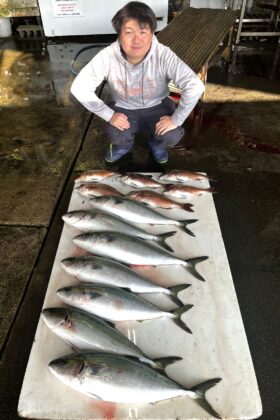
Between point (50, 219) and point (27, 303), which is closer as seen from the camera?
point (27, 303)

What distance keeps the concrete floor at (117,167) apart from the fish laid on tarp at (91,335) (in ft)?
1.68

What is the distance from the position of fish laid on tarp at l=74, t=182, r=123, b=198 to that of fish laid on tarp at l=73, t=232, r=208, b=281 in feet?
1.93

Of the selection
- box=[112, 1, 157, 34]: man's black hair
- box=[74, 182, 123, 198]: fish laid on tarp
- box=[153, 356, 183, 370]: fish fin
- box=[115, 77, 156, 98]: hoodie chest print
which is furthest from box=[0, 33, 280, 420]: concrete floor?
box=[112, 1, 157, 34]: man's black hair

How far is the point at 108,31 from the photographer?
694 cm

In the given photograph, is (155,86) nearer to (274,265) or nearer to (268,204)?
(268,204)

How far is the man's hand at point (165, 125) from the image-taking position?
3.12 meters

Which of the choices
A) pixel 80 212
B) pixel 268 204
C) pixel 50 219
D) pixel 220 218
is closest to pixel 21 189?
pixel 50 219

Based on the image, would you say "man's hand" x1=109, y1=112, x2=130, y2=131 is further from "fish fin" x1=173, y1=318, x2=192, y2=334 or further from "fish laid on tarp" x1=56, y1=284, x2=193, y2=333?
"fish fin" x1=173, y1=318, x2=192, y2=334

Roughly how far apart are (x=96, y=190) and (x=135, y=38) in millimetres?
1258

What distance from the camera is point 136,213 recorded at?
2.56 meters

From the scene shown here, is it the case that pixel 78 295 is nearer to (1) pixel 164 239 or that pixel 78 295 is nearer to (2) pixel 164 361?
(2) pixel 164 361

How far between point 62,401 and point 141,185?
5.79 ft

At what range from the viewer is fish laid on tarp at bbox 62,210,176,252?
7.93 feet

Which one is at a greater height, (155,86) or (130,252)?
(155,86)
